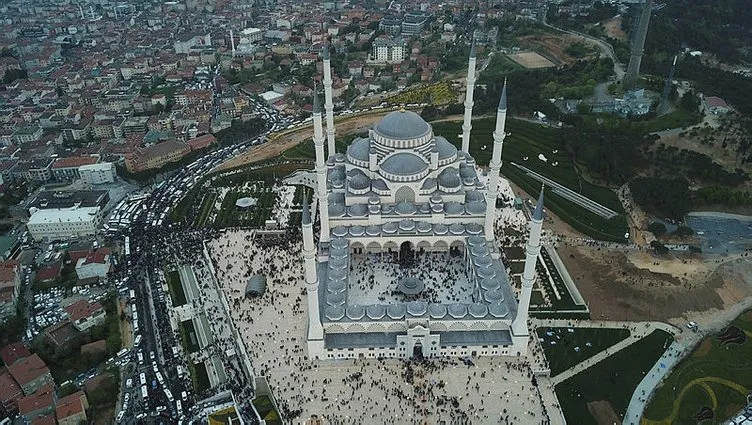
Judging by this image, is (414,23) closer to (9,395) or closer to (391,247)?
(391,247)

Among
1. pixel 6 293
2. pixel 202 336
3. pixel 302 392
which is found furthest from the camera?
pixel 6 293

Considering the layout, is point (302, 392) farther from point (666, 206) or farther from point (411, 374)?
point (666, 206)

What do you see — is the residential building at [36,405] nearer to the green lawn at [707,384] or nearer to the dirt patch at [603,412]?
the dirt patch at [603,412]

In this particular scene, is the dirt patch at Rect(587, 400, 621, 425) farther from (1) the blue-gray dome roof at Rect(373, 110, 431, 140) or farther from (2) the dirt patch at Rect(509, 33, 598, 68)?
(2) the dirt patch at Rect(509, 33, 598, 68)

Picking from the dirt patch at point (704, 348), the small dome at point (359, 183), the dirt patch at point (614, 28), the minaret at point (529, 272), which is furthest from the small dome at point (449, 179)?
the dirt patch at point (614, 28)

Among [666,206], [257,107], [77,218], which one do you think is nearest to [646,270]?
[666,206]

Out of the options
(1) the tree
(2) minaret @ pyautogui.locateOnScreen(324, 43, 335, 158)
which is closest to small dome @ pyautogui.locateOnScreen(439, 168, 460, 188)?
(2) minaret @ pyautogui.locateOnScreen(324, 43, 335, 158)
